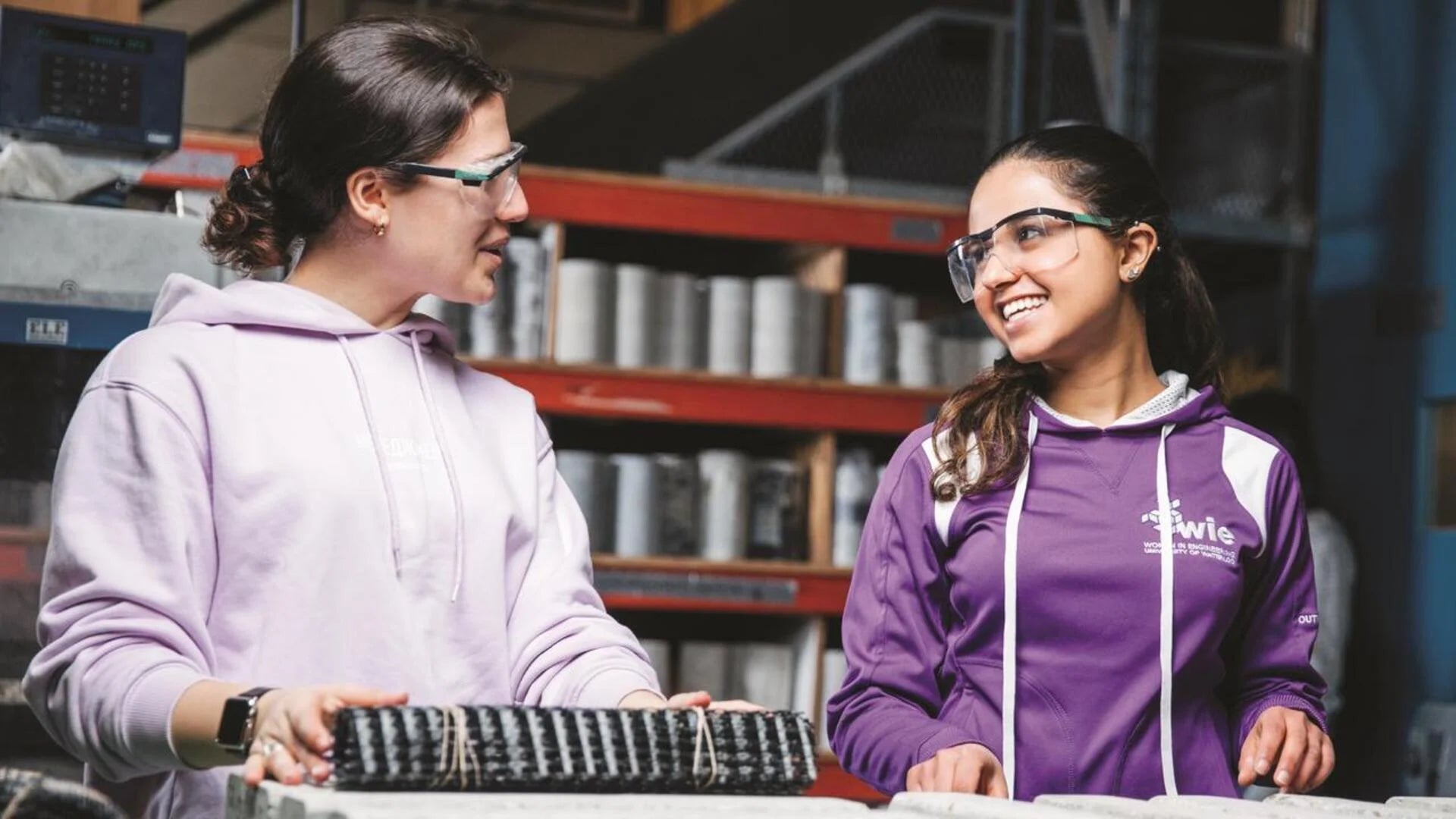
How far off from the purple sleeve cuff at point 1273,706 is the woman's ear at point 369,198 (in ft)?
3.38

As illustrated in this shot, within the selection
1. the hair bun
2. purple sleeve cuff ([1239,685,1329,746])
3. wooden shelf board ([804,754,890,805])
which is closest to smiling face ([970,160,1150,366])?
purple sleeve cuff ([1239,685,1329,746])

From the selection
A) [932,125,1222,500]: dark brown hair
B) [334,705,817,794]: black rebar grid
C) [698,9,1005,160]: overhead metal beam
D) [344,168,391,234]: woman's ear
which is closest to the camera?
[334,705,817,794]: black rebar grid

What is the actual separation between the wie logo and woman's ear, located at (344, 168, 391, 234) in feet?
2.77

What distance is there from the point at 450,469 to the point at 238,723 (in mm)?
397

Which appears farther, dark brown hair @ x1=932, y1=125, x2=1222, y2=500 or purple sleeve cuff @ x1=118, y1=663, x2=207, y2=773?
dark brown hair @ x1=932, y1=125, x2=1222, y2=500

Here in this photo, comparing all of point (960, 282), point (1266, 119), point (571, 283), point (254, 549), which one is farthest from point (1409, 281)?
point (254, 549)

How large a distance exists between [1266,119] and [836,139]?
1.60 meters

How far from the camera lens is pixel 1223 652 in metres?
1.89

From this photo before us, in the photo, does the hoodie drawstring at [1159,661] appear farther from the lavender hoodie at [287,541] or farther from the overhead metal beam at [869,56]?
the overhead metal beam at [869,56]

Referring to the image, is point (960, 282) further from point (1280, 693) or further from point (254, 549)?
point (254, 549)

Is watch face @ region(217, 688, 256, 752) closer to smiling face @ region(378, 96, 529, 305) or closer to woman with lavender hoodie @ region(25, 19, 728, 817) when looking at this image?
woman with lavender hoodie @ region(25, 19, 728, 817)

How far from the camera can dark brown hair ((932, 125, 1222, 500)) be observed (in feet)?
6.15

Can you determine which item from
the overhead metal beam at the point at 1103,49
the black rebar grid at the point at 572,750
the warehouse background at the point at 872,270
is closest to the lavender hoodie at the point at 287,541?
the black rebar grid at the point at 572,750

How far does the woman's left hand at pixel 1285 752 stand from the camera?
5.73 ft
